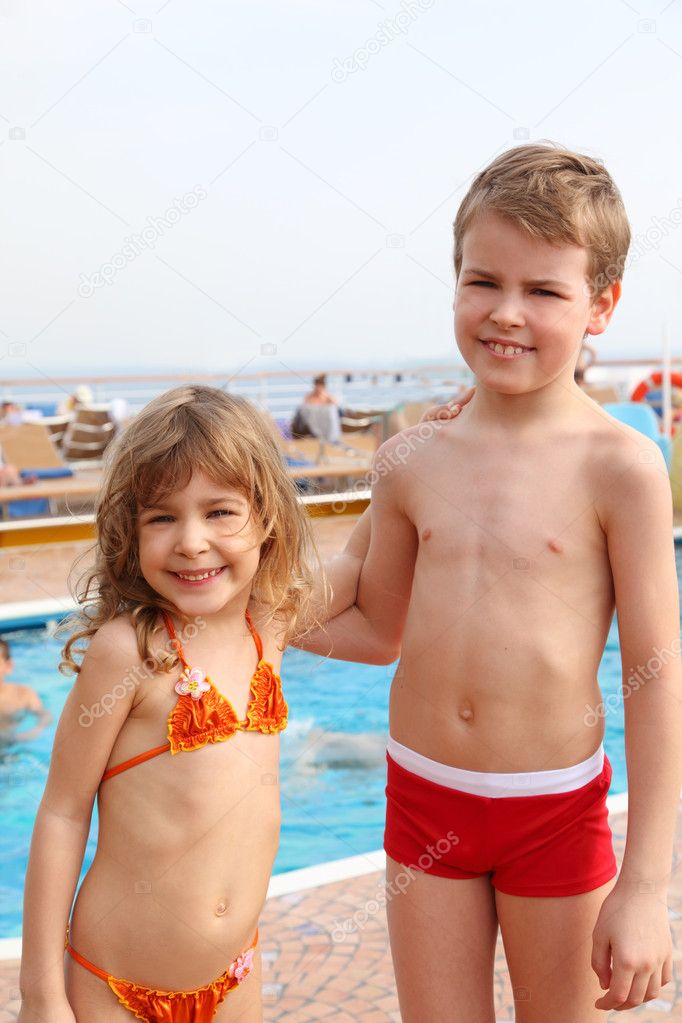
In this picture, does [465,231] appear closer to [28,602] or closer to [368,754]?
[368,754]

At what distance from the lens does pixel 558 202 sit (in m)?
1.42

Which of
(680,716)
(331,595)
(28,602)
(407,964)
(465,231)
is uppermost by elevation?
(465,231)

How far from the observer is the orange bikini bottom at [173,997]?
4.76 feet

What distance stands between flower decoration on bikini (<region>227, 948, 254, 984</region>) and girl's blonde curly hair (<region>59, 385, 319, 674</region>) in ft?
1.56

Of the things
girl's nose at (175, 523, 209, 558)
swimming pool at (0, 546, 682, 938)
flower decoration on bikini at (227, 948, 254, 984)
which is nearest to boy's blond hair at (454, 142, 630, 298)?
girl's nose at (175, 523, 209, 558)

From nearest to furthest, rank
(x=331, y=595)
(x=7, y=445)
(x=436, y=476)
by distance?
1. (x=436, y=476)
2. (x=331, y=595)
3. (x=7, y=445)

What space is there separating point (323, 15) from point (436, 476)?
17590 mm

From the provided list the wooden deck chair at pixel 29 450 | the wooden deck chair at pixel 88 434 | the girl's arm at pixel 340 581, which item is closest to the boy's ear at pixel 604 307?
the girl's arm at pixel 340 581

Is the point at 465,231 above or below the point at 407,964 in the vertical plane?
above

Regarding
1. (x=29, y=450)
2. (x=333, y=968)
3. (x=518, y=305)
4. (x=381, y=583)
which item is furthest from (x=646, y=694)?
(x=29, y=450)

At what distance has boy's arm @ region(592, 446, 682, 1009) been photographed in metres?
1.39

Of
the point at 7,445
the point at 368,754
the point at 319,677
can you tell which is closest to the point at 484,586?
the point at 368,754

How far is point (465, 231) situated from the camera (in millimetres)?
1520

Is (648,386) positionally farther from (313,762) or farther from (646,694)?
(646,694)
